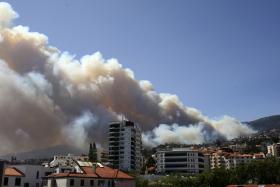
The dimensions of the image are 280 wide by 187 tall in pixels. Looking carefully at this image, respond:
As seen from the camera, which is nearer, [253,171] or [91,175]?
[91,175]

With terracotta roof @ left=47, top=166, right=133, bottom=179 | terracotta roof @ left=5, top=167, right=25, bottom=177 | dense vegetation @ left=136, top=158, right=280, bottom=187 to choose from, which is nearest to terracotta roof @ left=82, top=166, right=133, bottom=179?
terracotta roof @ left=47, top=166, right=133, bottom=179

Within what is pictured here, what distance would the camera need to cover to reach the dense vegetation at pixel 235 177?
131 m

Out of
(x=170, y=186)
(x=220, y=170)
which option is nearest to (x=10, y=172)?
(x=170, y=186)

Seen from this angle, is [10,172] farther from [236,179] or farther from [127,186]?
[236,179]

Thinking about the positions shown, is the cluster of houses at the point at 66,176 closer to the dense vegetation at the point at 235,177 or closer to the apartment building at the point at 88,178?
the apartment building at the point at 88,178

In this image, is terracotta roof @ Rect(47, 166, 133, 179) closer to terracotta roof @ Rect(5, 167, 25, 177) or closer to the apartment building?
the apartment building

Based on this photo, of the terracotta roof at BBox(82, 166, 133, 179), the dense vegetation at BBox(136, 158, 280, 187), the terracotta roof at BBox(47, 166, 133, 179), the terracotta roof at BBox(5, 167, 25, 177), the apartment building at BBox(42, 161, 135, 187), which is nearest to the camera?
the apartment building at BBox(42, 161, 135, 187)

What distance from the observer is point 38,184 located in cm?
10856

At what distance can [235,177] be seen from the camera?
13275 centimetres

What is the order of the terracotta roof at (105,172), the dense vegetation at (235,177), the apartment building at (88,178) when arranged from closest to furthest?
the apartment building at (88,178), the terracotta roof at (105,172), the dense vegetation at (235,177)

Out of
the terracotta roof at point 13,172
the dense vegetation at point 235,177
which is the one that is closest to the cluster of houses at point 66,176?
the terracotta roof at point 13,172

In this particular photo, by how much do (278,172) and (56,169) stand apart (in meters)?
69.8

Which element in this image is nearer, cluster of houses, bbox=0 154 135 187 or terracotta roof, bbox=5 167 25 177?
cluster of houses, bbox=0 154 135 187

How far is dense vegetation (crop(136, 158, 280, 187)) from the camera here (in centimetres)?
13100
